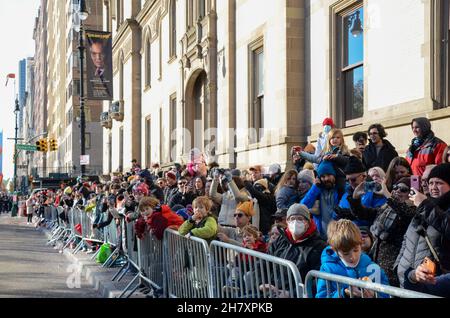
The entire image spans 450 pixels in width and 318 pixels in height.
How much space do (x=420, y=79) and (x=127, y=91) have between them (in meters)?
25.5

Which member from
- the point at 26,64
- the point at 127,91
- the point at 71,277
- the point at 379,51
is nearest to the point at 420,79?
the point at 379,51

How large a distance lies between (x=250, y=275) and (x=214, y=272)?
103 cm

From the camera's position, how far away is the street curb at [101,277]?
366 inches

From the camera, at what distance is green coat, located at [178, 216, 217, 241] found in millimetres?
7134

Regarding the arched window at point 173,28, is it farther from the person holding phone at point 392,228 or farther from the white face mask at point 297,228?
the person holding phone at point 392,228

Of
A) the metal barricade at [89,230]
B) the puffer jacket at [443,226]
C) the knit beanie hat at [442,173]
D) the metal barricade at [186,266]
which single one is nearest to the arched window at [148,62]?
the metal barricade at [89,230]

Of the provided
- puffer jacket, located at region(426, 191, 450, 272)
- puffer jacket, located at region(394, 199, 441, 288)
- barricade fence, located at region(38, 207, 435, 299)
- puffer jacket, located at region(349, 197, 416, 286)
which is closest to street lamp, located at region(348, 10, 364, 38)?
barricade fence, located at region(38, 207, 435, 299)

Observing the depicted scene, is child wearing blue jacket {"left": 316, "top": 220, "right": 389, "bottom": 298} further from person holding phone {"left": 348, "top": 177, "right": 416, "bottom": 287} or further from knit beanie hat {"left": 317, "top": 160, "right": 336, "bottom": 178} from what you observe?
knit beanie hat {"left": 317, "top": 160, "right": 336, "bottom": 178}

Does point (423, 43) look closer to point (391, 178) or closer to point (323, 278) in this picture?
point (391, 178)

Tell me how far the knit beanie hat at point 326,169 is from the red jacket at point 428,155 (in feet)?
3.43

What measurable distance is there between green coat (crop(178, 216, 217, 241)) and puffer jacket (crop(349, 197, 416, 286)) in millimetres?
2355

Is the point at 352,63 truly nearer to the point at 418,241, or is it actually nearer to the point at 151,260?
the point at 151,260

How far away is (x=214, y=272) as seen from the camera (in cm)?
627

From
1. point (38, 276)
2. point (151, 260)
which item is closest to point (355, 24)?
point (151, 260)
